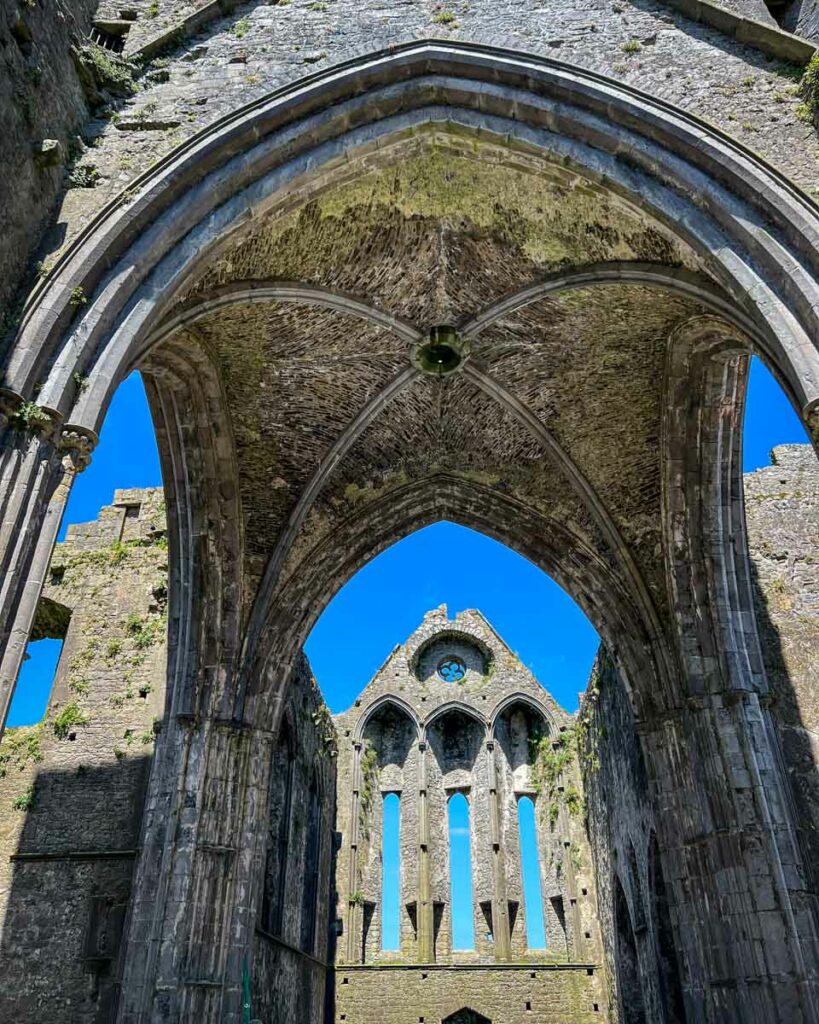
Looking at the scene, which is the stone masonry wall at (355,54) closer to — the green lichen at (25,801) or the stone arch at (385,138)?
the stone arch at (385,138)

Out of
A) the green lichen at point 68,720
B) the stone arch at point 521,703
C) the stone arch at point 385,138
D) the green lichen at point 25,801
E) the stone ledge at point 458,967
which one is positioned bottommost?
the stone ledge at point 458,967

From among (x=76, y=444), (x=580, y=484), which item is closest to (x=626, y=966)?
(x=580, y=484)

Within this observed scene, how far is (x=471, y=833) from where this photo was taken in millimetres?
17531

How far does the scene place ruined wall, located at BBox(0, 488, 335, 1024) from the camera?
7926mm

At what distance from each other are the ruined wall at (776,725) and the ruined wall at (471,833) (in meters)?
2.42

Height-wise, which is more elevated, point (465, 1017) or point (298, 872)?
point (298, 872)

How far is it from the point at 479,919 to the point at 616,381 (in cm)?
1192

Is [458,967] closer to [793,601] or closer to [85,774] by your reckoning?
[85,774]

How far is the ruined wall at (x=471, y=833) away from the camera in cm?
1537

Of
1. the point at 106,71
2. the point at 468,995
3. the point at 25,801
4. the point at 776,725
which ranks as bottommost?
the point at 468,995

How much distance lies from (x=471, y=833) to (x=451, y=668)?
363 cm

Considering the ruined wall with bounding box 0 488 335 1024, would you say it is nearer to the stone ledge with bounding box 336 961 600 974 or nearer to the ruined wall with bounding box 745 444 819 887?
the stone ledge with bounding box 336 961 600 974

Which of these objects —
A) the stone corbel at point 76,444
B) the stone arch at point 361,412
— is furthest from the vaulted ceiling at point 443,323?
the stone corbel at point 76,444

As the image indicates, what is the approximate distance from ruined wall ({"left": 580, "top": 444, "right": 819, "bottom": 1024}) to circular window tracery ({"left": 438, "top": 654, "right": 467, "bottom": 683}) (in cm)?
574
